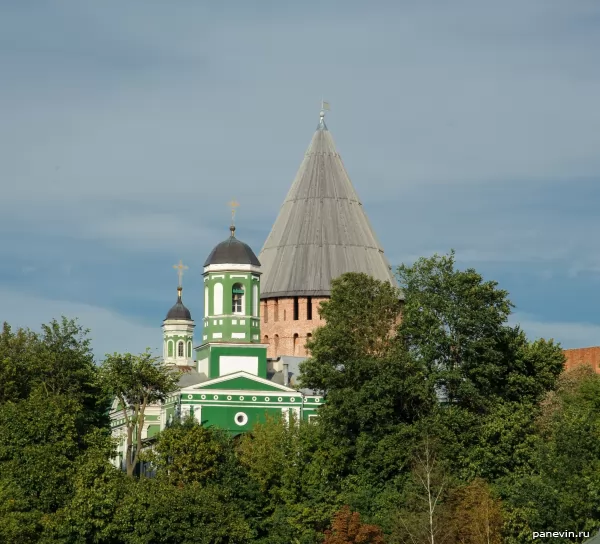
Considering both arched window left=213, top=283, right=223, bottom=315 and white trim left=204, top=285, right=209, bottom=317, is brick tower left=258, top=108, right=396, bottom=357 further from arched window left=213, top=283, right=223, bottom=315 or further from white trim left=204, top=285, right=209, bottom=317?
arched window left=213, top=283, right=223, bottom=315

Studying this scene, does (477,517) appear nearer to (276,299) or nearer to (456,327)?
(456,327)

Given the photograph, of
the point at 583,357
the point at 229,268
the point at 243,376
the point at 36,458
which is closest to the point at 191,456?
the point at 36,458

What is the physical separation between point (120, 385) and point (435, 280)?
11.9 m

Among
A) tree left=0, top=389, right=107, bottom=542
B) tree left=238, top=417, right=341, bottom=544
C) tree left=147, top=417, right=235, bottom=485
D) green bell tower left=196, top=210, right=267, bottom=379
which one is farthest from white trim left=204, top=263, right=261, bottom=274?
tree left=0, top=389, right=107, bottom=542

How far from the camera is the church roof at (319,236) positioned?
8225 centimetres

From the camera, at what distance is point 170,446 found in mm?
60219

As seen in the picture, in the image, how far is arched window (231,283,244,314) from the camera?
69.7 m

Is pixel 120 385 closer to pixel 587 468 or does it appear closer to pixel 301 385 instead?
pixel 301 385

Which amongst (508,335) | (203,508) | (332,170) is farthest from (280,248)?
(203,508)

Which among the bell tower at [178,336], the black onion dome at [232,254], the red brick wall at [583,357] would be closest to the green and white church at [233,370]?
the black onion dome at [232,254]

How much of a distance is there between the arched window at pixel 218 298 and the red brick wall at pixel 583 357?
18827mm

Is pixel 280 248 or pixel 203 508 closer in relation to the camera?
pixel 203 508

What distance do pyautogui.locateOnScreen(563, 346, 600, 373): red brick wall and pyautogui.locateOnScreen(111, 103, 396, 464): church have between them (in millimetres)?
9342

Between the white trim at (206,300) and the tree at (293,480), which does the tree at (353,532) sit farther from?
the white trim at (206,300)
